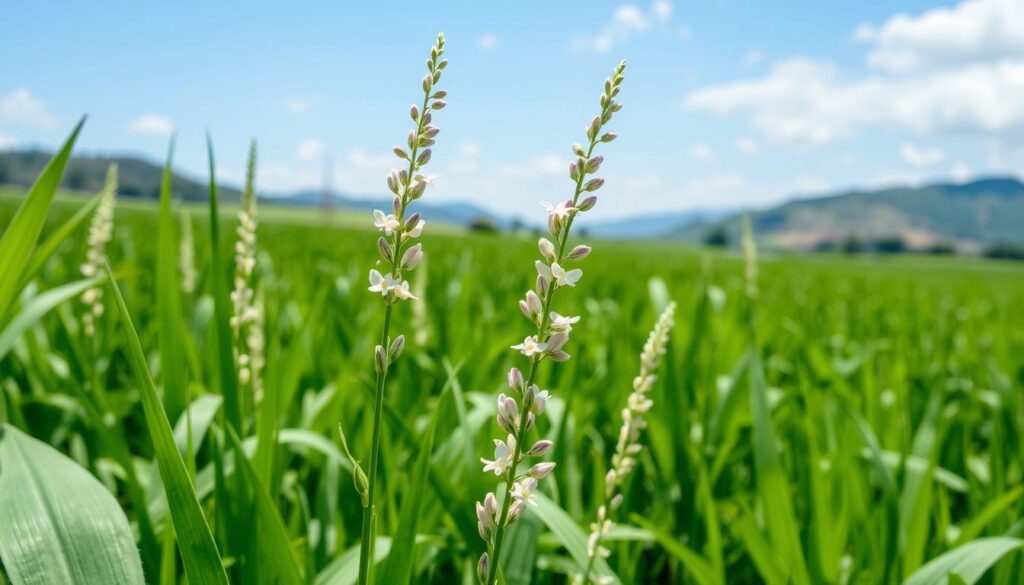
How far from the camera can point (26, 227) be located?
56.2 inches

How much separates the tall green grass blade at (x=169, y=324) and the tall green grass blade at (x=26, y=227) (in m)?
0.21

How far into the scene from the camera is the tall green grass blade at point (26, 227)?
4.60 ft

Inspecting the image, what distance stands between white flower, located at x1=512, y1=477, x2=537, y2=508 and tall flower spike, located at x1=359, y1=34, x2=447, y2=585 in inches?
5.2

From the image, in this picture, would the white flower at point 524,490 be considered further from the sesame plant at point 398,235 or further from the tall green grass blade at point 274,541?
the tall green grass blade at point 274,541

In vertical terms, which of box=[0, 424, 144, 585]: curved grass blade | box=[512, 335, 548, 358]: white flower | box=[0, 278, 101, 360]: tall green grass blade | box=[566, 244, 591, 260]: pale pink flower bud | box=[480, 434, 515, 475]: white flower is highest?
box=[566, 244, 591, 260]: pale pink flower bud

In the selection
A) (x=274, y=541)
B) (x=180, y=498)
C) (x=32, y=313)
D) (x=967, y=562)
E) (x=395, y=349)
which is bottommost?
(x=967, y=562)

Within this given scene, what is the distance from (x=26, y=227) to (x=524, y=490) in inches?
51.0

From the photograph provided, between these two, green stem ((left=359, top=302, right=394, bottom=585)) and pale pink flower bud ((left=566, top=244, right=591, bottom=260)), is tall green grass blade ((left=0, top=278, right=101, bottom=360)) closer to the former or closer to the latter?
green stem ((left=359, top=302, right=394, bottom=585))

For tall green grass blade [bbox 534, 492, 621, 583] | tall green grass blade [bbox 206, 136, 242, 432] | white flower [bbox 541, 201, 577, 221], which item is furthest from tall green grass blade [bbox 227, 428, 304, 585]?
white flower [bbox 541, 201, 577, 221]

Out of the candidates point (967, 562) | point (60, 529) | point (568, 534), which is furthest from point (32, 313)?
point (967, 562)

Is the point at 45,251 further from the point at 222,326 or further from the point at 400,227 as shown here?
the point at 400,227

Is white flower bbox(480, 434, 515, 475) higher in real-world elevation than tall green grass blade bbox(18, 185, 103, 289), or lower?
lower

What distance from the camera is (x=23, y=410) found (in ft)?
8.23

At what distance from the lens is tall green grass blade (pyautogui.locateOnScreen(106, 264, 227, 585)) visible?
896mm
